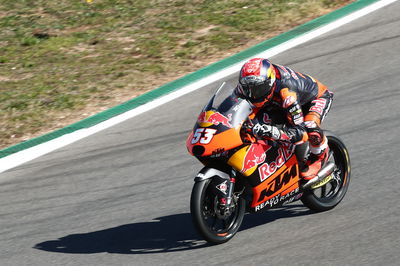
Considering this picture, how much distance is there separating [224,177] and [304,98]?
42.9 inches

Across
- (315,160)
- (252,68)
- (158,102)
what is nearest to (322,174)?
(315,160)

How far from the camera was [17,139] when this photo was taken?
33.1 feet

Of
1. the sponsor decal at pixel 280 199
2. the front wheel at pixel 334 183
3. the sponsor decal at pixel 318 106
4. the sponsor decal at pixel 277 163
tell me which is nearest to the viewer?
the sponsor decal at pixel 277 163

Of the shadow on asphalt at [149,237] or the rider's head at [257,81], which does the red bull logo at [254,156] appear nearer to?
the rider's head at [257,81]

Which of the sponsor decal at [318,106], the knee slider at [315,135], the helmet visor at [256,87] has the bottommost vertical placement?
the knee slider at [315,135]

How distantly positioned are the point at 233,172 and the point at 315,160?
0.98 meters

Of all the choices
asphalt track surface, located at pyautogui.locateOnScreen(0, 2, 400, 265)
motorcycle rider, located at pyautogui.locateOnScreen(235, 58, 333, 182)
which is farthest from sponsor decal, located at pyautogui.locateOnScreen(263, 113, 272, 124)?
asphalt track surface, located at pyautogui.locateOnScreen(0, 2, 400, 265)

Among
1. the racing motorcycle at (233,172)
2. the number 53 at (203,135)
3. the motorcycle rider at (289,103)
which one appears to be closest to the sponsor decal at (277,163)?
the racing motorcycle at (233,172)

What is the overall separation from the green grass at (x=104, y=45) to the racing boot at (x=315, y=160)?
423cm

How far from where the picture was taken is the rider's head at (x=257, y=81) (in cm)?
653

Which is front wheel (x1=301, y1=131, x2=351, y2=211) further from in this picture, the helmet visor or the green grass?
the green grass

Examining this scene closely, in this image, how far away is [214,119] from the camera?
6488 mm

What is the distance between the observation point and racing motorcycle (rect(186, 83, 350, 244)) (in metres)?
6.45

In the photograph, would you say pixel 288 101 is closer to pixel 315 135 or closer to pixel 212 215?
pixel 315 135
